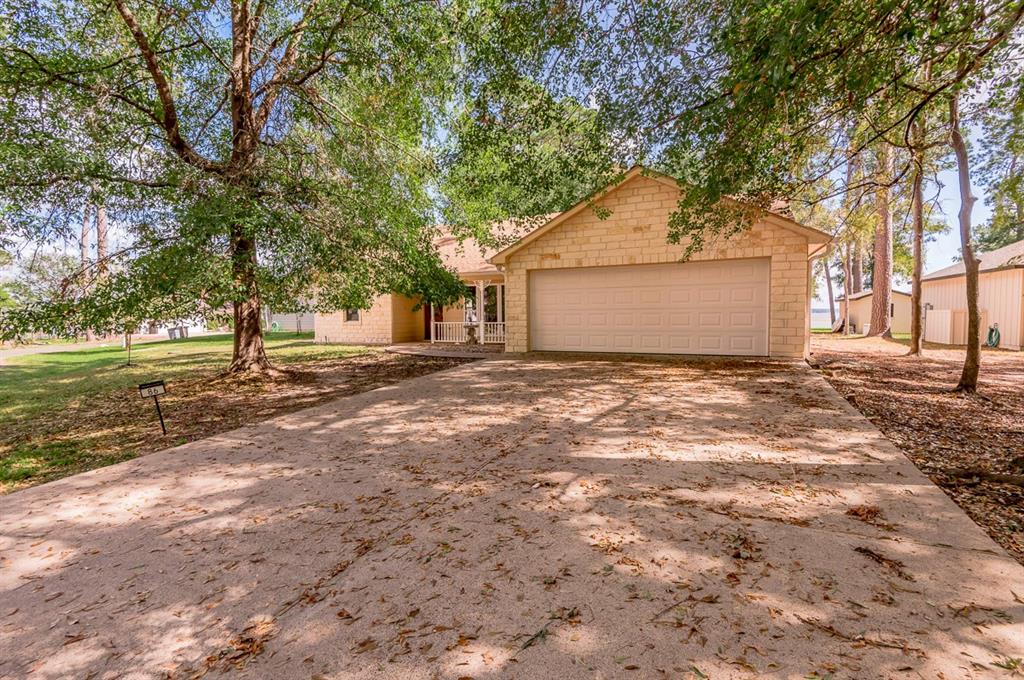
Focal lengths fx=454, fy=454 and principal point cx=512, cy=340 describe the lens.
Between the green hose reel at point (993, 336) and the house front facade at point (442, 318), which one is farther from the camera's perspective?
the house front facade at point (442, 318)

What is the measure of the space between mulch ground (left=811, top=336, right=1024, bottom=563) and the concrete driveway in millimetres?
284

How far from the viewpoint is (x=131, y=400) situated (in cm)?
791

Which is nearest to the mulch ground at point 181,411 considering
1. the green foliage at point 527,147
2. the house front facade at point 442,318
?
the green foliage at point 527,147

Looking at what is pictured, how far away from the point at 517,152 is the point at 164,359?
43.4ft

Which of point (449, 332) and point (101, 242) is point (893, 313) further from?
point (101, 242)

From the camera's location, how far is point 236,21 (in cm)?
800

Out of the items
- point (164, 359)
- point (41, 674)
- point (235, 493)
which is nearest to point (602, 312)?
point (235, 493)

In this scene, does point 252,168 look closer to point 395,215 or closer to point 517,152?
point 395,215

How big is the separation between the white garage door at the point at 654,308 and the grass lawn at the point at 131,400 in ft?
10.7

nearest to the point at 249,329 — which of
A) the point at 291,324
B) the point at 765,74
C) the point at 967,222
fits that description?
the point at 765,74

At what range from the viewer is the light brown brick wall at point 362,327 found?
60.0 ft

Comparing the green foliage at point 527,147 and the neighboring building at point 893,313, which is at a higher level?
the green foliage at point 527,147

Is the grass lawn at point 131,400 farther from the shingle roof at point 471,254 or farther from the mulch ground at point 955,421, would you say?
the mulch ground at point 955,421

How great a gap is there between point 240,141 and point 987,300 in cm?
2211
